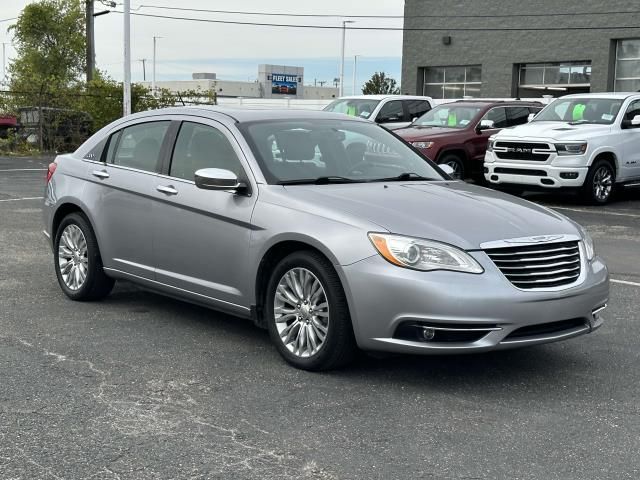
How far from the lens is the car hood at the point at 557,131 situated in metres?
15.8

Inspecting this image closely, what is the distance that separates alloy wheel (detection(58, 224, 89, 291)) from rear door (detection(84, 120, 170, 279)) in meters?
0.29

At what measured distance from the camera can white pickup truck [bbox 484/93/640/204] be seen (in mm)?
15711

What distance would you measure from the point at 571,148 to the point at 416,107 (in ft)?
21.5

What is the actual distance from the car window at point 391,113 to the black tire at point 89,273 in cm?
1373

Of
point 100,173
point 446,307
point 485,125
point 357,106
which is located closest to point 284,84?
point 357,106

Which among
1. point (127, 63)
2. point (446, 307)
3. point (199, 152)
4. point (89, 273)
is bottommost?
point (89, 273)

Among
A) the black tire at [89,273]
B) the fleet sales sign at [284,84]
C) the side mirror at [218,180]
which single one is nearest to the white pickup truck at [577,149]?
the black tire at [89,273]

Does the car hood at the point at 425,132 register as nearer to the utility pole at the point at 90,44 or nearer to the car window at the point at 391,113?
the car window at the point at 391,113

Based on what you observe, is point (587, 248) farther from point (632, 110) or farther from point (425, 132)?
point (425, 132)

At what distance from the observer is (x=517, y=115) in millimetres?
19406

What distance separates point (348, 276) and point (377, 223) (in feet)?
1.13

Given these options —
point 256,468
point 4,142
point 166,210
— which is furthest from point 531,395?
point 4,142

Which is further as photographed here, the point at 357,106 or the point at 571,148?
Result: the point at 357,106

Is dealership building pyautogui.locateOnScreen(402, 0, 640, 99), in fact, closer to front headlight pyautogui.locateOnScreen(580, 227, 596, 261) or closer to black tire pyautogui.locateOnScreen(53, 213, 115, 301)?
black tire pyautogui.locateOnScreen(53, 213, 115, 301)
